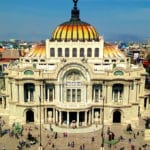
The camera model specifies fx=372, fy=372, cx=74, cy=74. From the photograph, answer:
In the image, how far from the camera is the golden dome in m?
82.2

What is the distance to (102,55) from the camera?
270ft

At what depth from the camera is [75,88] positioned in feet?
250

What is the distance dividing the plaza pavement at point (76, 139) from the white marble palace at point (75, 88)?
2.87 metres

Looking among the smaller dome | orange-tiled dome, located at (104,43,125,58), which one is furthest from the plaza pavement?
the smaller dome

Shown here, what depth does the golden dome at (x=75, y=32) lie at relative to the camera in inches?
3238

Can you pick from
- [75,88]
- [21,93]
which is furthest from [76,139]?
[21,93]

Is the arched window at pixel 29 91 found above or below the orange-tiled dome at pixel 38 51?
below

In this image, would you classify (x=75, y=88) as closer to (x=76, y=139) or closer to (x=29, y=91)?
(x=29, y=91)

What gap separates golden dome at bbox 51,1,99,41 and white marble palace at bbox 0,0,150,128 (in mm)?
222

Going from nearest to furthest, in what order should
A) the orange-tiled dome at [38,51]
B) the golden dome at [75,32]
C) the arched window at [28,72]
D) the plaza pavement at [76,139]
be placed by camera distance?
the plaza pavement at [76,139] < the arched window at [28,72] < the golden dome at [75,32] < the orange-tiled dome at [38,51]

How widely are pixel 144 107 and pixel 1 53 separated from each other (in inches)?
3254

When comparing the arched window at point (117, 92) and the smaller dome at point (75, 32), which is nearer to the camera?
the arched window at point (117, 92)

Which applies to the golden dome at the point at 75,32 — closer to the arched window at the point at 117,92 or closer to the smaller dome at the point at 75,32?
the smaller dome at the point at 75,32

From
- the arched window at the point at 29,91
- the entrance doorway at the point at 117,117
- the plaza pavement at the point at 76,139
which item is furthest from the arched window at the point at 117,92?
the arched window at the point at 29,91
